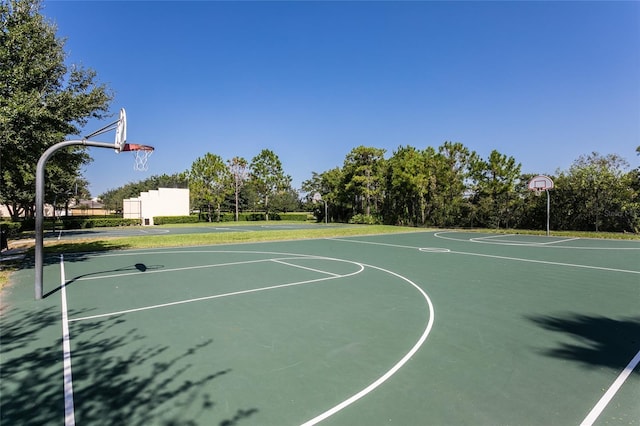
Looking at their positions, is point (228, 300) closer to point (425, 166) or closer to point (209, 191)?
point (425, 166)

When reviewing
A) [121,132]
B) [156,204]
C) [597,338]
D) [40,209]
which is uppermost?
[121,132]

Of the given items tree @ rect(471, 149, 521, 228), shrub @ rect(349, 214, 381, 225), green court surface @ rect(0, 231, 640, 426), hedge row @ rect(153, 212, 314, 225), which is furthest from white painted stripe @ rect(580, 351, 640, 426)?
hedge row @ rect(153, 212, 314, 225)

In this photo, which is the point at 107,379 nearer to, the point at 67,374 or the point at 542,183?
the point at 67,374

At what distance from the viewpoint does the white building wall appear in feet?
137

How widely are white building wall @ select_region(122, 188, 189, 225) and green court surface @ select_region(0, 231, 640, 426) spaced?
3483 cm

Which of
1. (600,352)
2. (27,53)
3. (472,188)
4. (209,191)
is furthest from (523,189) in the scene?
(209,191)

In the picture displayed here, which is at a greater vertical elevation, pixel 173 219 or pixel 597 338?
pixel 173 219

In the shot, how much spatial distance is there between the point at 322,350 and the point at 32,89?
1116cm

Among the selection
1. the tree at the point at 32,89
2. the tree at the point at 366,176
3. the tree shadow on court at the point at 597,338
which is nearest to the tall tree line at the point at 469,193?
the tree at the point at 366,176

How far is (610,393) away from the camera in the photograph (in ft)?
11.8

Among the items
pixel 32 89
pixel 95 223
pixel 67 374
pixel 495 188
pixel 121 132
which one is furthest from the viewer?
pixel 95 223

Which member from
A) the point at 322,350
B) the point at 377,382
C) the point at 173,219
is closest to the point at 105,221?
the point at 173,219

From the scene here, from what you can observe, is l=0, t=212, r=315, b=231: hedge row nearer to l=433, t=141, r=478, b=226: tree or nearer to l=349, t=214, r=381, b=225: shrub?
l=349, t=214, r=381, b=225: shrub

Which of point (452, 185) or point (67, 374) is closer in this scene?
point (67, 374)
